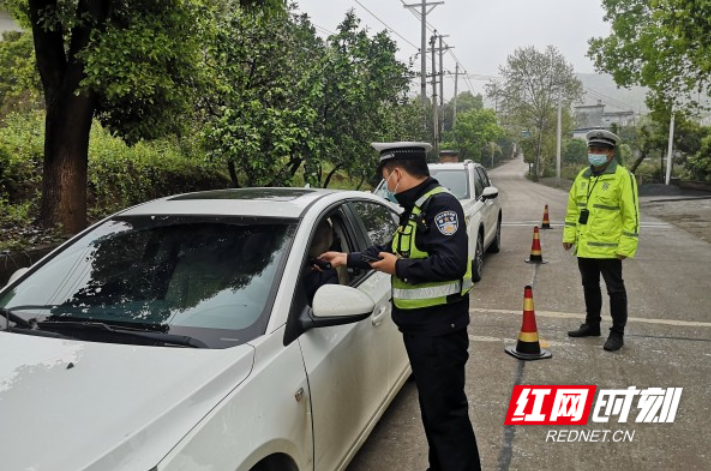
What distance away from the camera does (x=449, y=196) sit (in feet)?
8.62

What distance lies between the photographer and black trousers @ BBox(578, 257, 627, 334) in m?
4.79

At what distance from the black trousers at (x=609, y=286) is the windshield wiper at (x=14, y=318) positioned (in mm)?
4260

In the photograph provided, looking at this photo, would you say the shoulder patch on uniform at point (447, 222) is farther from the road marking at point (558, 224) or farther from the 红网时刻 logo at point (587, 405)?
the road marking at point (558, 224)

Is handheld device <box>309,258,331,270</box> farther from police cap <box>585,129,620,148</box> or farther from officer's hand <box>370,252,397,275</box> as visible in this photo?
police cap <box>585,129,620,148</box>

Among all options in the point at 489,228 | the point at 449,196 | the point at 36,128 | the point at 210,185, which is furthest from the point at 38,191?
the point at 449,196

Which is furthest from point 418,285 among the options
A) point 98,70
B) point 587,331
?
point 98,70

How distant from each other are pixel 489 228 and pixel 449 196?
6381 millimetres

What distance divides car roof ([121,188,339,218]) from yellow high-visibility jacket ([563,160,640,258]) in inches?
102

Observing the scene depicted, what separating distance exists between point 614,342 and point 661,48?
1645cm

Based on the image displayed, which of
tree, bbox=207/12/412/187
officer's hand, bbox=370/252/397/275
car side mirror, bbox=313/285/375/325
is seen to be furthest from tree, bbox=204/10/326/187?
car side mirror, bbox=313/285/375/325

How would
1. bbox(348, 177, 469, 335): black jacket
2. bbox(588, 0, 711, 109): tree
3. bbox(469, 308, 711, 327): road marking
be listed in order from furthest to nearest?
bbox(588, 0, 711, 109): tree
bbox(469, 308, 711, 327): road marking
bbox(348, 177, 469, 335): black jacket

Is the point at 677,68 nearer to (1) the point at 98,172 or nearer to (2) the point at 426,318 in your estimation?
(1) the point at 98,172

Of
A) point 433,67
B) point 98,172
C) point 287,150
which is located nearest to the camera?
point 98,172

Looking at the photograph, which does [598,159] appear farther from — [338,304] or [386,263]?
[338,304]
